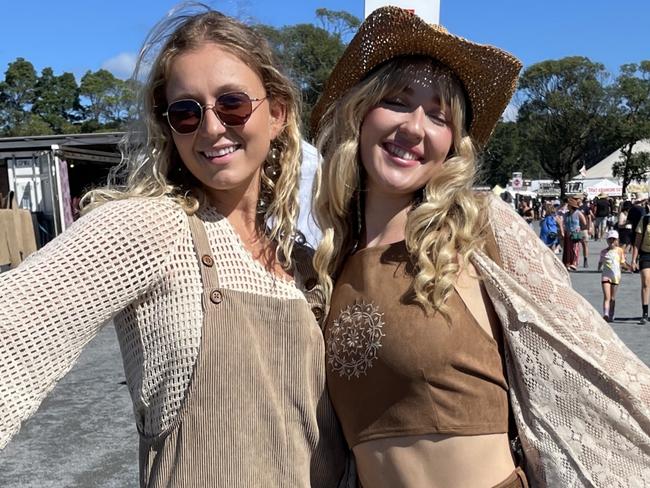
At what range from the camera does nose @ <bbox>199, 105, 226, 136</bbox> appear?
176 cm

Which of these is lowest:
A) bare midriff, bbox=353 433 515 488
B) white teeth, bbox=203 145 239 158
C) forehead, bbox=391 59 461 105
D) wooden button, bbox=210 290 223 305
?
bare midriff, bbox=353 433 515 488

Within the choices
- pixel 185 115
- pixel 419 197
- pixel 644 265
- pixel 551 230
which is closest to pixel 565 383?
pixel 419 197

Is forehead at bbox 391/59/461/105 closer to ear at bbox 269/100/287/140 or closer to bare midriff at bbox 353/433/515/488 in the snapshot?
ear at bbox 269/100/287/140

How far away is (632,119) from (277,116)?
5094 cm

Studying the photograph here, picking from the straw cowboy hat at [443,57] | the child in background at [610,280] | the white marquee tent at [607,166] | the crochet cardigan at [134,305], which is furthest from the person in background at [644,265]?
the white marquee tent at [607,166]

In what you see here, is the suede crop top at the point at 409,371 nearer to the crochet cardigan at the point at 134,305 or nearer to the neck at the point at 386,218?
the crochet cardigan at the point at 134,305

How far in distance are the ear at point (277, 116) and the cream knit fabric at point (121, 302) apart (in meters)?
0.43

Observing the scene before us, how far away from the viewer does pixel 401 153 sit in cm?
201

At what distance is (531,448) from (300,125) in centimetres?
115

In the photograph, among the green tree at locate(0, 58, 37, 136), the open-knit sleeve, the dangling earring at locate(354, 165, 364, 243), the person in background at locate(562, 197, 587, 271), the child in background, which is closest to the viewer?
the open-knit sleeve

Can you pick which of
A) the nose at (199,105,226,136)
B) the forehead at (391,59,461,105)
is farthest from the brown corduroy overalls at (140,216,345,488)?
the forehead at (391,59,461,105)

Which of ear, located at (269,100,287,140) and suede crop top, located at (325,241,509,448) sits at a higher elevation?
ear, located at (269,100,287,140)

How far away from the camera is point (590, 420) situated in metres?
1.73

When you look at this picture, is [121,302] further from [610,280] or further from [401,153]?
[610,280]
